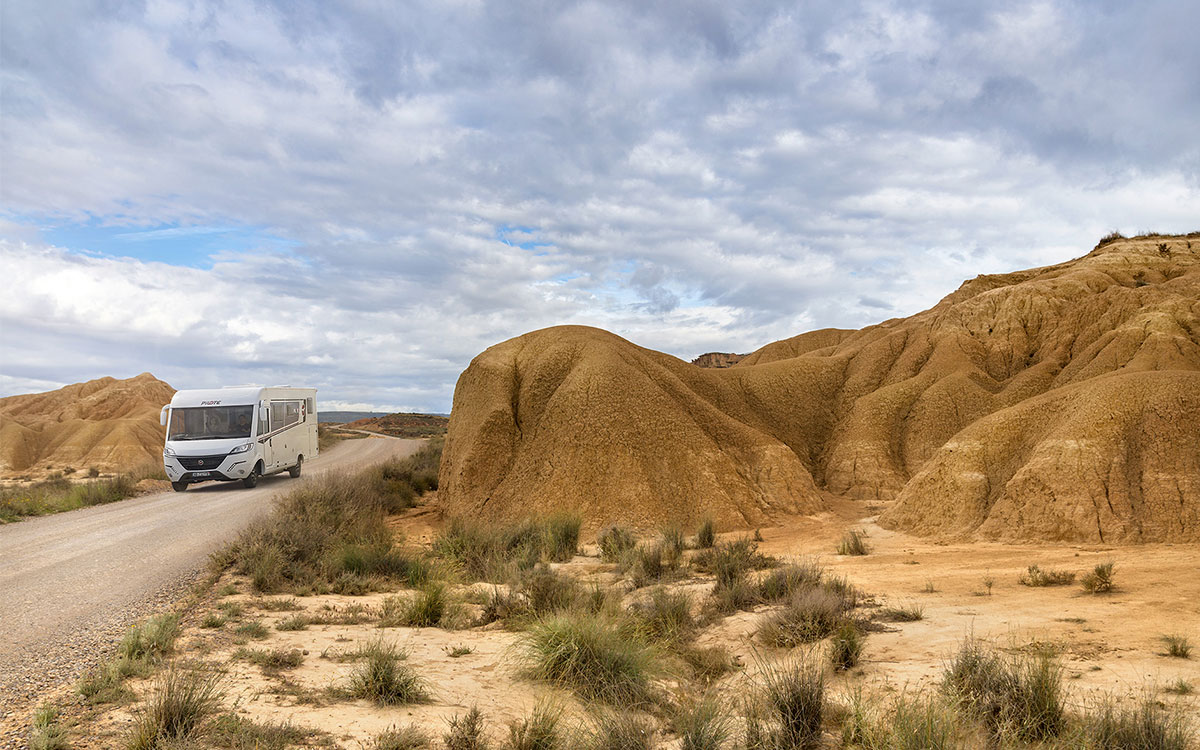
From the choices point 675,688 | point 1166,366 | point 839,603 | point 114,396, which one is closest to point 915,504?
point 1166,366

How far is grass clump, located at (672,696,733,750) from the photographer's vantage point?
541cm

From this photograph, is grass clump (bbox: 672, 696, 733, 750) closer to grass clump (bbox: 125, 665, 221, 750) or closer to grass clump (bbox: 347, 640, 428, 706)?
grass clump (bbox: 347, 640, 428, 706)

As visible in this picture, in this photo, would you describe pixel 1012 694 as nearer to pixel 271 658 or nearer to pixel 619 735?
pixel 619 735

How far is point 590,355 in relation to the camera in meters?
23.6

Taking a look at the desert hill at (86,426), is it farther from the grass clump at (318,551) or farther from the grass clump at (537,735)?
the grass clump at (537,735)

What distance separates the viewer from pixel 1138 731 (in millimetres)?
4934

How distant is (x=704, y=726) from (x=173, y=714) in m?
4.23

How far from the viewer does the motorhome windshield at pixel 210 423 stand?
21.7 m

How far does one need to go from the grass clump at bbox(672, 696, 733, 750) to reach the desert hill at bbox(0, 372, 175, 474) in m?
50.7

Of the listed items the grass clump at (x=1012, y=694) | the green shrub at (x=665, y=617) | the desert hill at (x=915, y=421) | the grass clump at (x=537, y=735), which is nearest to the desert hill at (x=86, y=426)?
the desert hill at (x=915, y=421)

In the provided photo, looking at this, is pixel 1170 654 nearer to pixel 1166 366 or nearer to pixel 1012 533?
pixel 1012 533

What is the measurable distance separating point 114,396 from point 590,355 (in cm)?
6008

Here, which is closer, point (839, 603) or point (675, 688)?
point (675, 688)

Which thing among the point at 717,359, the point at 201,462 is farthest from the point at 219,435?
the point at 717,359
